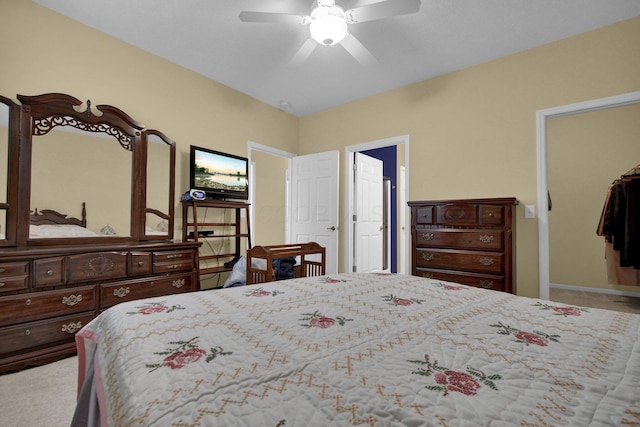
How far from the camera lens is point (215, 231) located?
12.3 ft

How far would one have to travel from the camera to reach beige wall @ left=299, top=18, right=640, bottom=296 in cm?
270

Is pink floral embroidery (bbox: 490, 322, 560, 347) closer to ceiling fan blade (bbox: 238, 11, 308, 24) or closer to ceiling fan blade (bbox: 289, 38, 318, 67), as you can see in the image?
ceiling fan blade (bbox: 238, 11, 308, 24)

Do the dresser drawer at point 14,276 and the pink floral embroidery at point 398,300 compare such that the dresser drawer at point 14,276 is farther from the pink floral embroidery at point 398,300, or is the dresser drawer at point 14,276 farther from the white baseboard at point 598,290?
the white baseboard at point 598,290

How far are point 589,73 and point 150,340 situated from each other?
393cm

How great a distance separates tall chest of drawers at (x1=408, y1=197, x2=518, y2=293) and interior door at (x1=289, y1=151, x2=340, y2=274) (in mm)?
1495

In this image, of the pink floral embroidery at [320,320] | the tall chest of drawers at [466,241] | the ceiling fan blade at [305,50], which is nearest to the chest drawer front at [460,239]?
the tall chest of drawers at [466,241]

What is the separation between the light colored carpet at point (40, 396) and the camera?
1.53 metres

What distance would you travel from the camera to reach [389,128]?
4.01 m

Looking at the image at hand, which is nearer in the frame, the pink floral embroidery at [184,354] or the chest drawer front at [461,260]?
the pink floral embroidery at [184,354]

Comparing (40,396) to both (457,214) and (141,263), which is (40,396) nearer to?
(141,263)

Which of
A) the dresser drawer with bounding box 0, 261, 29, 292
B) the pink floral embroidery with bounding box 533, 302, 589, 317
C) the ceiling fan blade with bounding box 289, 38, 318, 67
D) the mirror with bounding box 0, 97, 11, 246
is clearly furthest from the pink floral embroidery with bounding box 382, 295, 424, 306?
the mirror with bounding box 0, 97, 11, 246

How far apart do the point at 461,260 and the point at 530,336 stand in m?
2.10

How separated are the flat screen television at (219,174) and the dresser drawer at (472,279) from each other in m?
2.50

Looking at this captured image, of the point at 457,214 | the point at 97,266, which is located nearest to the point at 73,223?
the point at 97,266
